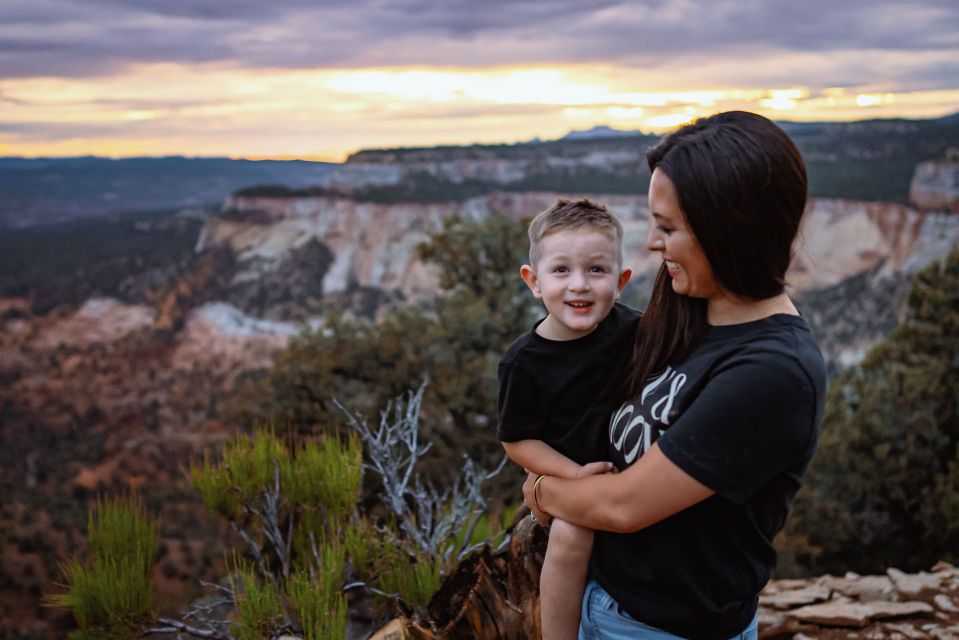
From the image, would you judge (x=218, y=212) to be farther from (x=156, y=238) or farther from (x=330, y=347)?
(x=330, y=347)

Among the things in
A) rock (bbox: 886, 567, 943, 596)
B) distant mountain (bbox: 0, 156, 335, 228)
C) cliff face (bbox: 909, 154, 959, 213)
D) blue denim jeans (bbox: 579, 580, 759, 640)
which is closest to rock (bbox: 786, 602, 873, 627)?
rock (bbox: 886, 567, 943, 596)

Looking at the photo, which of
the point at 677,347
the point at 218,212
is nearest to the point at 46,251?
the point at 218,212

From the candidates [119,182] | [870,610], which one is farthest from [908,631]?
[119,182]

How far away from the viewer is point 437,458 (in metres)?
10.3

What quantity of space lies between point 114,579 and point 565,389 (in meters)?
1.78

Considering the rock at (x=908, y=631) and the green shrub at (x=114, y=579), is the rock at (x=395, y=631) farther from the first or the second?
the rock at (x=908, y=631)

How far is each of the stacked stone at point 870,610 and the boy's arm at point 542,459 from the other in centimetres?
262

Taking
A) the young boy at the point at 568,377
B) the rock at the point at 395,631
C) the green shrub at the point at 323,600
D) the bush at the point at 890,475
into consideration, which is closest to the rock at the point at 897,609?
the rock at the point at 395,631

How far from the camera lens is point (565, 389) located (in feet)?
6.31

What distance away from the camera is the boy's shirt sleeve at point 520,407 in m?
1.94

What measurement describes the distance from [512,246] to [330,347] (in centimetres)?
313

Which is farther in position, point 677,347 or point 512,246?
point 512,246

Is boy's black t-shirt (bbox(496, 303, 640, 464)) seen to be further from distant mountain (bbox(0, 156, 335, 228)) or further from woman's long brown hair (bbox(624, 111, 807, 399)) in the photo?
distant mountain (bbox(0, 156, 335, 228))

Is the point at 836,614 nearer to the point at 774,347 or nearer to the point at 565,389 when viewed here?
the point at 565,389
